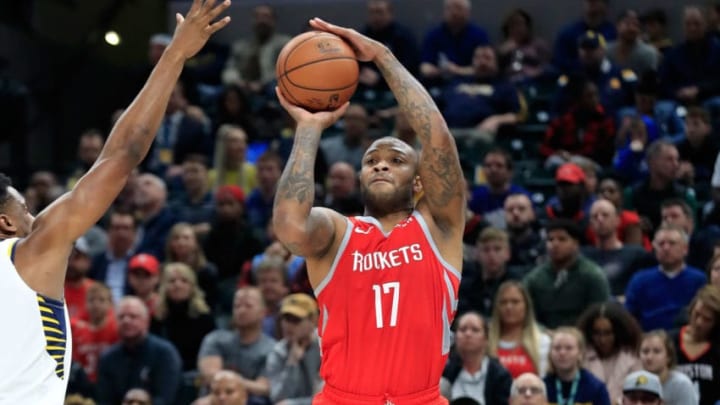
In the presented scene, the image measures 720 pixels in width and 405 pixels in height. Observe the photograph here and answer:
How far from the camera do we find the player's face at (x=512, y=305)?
10148 millimetres

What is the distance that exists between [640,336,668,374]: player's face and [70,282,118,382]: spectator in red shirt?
5.06m

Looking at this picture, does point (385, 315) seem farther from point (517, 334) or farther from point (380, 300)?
point (517, 334)

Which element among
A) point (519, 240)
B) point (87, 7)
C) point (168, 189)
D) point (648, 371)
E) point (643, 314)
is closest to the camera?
point (648, 371)

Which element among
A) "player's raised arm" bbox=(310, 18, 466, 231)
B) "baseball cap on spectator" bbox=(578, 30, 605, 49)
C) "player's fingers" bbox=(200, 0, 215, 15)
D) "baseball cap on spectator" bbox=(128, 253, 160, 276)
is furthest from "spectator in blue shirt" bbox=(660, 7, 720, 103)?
"player's fingers" bbox=(200, 0, 215, 15)

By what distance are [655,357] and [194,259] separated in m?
5.05

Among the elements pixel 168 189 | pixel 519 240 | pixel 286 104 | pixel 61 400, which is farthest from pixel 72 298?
pixel 61 400

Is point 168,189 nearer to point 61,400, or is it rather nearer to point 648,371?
point 648,371

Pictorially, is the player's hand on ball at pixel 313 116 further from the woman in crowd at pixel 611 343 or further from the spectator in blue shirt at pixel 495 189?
the spectator in blue shirt at pixel 495 189

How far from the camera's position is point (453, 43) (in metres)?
15.6

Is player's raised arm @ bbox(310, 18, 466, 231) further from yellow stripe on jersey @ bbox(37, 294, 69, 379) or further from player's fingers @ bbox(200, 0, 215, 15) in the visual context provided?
yellow stripe on jersey @ bbox(37, 294, 69, 379)

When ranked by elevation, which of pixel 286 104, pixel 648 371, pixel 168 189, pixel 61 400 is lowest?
pixel 61 400

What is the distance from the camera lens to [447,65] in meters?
15.4

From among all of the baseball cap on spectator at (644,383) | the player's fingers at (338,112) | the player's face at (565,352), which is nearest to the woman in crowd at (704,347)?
the baseball cap on spectator at (644,383)

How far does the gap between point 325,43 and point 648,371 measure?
4.00m
